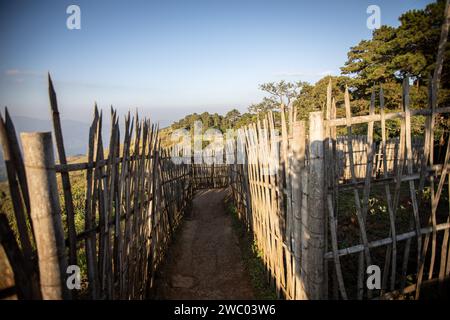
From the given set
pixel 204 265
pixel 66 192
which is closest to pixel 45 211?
pixel 66 192

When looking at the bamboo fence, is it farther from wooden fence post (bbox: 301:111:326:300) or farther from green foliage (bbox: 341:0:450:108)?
green foliage (bbox: 341:0:450:108)

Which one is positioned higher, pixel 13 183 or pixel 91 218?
pixel 13 183

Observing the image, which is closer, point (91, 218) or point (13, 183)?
point (13, 183)

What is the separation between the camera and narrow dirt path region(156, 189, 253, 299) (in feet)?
13.9

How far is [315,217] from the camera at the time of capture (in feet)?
7.52

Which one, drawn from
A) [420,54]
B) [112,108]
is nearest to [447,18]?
[112,108]

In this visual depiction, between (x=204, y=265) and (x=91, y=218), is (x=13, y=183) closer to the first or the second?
(x=91, y=218)

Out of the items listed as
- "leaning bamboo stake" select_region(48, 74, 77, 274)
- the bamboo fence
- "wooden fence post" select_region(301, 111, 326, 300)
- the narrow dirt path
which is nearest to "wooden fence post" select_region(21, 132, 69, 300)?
the bamboo fence

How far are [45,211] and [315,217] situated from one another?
91.2 inches

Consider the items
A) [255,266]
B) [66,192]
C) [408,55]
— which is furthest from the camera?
[408,55]

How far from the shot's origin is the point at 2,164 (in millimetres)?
1537
